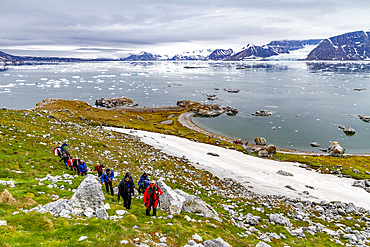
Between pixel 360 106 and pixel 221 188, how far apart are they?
133536 mm

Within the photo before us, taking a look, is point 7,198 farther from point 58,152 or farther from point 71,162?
point 58,152

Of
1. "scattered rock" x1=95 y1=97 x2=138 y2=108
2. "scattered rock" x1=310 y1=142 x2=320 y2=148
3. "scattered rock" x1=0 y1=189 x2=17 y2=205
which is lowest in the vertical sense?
"scattered rock" x1=310 y1=142 x2=320 y2=148

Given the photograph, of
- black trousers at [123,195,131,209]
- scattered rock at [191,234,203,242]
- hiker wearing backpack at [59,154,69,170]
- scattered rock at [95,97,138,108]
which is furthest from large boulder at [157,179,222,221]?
scattered rock at [95,97,138,108]

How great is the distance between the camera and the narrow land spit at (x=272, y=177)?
37.6 meters

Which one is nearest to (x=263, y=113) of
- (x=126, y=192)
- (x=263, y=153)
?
(x=263, y=153)

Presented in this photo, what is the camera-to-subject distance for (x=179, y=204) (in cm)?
1755

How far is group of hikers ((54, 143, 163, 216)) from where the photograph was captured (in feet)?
50.1

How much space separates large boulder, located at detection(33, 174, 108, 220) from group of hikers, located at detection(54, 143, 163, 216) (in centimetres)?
199

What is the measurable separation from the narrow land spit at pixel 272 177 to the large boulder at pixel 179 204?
20.8m

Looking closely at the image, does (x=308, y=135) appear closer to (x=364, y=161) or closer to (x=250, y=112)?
(x=364, y=161)

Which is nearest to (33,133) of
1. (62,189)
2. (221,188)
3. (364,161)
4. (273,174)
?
(62,189)

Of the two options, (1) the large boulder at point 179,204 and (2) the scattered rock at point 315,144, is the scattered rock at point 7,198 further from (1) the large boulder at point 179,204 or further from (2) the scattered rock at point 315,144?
(2) the scattered rock at point 315,144

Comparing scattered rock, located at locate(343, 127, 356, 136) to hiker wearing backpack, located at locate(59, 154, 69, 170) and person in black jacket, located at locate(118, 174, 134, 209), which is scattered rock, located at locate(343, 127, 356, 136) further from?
hiker wearing backpack, located at locate(59, 154, 69, 170)

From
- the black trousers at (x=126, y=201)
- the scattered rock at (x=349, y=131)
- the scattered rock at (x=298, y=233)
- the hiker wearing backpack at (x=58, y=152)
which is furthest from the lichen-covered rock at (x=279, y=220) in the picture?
the scattered rock at (x=349, y=131)
